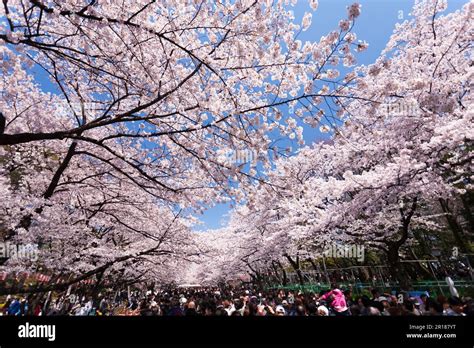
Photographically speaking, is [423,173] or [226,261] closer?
[423,173]

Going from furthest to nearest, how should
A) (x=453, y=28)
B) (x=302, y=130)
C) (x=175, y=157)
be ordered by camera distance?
(x=453, y=28) < (x=175, y=157) < (x=302, y=130)

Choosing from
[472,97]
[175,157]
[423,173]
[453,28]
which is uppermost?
[453,28]

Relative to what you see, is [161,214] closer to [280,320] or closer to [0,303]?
[280,320]

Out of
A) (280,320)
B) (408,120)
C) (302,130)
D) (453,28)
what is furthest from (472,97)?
(280,320)

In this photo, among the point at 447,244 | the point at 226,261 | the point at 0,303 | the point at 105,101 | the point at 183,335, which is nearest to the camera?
the point at 183,335

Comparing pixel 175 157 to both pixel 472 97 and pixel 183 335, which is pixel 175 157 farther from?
pixel 472 97

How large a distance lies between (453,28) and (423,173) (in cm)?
492

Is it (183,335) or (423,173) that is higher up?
(423,173)

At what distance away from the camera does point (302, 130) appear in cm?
446

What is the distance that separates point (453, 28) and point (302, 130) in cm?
804

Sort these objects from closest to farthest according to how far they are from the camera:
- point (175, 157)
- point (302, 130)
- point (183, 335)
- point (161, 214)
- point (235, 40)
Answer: point (183, 335) → point (235, 40) → point (302, 130) → point (175, 157) → point (161, 214)

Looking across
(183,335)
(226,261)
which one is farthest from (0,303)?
(183,335)

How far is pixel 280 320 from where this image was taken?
3168 millimetres

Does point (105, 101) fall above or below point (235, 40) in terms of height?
above
